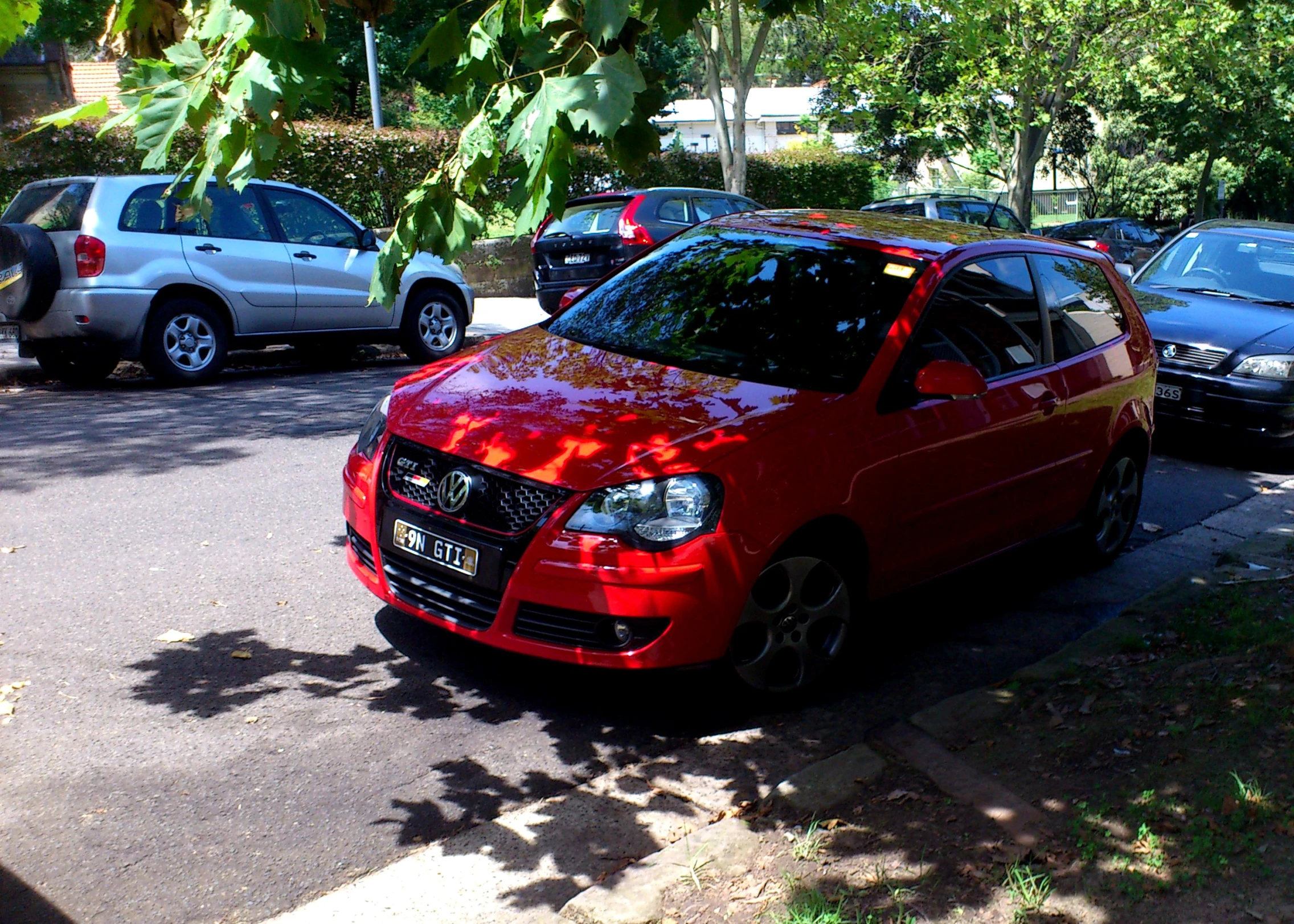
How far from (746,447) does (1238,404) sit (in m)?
6.18

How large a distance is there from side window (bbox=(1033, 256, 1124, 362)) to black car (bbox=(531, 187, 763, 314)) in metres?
9.01

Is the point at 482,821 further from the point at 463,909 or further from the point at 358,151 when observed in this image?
the point at 358,151

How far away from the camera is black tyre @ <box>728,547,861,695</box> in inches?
178

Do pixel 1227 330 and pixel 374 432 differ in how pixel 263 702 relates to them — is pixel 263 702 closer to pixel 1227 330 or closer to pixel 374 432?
pixel 374 432

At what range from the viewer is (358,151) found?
18266 millimetres

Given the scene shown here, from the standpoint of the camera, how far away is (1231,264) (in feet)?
34.8

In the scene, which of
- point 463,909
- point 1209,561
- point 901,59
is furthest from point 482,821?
point 901,59

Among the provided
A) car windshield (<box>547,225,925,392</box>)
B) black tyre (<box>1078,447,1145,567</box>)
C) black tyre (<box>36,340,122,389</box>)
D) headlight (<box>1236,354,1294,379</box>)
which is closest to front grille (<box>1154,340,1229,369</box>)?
headlight (<box>1236,354,1294,379</box>)

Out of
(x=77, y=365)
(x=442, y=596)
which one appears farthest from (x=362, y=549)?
(x=77, y=365)

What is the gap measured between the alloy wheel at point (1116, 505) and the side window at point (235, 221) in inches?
301

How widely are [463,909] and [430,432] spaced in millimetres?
1856

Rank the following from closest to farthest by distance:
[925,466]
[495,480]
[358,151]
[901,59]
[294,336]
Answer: [495,480] → [925,466] → [294,336] → [358,151] → [901,59]

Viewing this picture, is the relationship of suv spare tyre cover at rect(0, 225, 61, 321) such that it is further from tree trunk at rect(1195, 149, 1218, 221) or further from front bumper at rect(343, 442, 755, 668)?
tree trunk at rect(1195, 149, 1218, 221)

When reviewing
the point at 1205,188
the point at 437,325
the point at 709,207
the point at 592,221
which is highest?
the point at 1205,188
